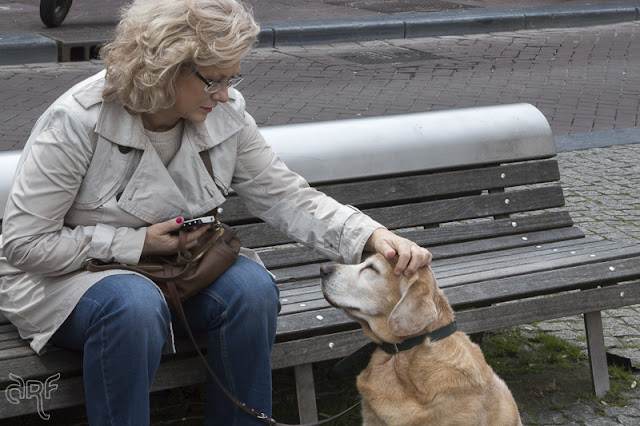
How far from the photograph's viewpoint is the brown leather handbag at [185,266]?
9.39 ft

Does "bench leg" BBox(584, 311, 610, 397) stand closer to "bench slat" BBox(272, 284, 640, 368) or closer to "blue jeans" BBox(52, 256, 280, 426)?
"bench slat" BBox(272, 284, 640, 368)

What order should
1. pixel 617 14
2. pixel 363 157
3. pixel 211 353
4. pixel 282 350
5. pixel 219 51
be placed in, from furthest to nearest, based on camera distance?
pixel 617 14
pixel 363 157
pixel 282 350
pixel 211 353
pixel 219 51

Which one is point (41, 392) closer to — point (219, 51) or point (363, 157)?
point (219, 51)

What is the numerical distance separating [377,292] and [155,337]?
749mm

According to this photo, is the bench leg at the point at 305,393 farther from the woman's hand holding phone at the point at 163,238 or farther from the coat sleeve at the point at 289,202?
the woman's hand holding phone at the point at 163,238

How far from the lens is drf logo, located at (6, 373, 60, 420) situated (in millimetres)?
2767

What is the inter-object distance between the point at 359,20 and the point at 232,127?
29.7 feet

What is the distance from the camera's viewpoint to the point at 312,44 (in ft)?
37.1

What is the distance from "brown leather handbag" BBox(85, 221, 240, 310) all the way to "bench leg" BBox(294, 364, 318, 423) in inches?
22.6

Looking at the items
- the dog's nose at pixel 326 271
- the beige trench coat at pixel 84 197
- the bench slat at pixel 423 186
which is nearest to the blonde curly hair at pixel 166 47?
the beige trench coat at pixel 84 197

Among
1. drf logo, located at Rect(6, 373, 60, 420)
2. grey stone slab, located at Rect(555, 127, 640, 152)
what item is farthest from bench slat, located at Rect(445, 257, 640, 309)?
grey stone slab, located at Rect(555, 127, 640, 152)

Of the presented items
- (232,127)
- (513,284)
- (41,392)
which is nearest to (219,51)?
(232,127)

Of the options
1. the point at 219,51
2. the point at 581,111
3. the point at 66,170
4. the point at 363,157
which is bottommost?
the point at 581,111

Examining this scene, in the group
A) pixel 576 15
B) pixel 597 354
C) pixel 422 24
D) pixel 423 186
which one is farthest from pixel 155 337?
pixel 576 15
